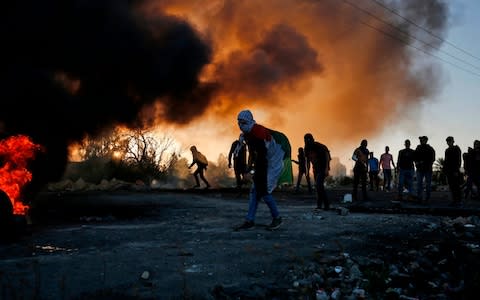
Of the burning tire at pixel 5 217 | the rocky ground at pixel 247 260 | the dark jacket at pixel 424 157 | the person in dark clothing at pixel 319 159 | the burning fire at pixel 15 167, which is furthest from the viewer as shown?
the dark jacket at pixel 424 157

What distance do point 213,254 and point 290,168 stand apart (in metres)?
15.9

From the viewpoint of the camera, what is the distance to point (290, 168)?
2094 cm

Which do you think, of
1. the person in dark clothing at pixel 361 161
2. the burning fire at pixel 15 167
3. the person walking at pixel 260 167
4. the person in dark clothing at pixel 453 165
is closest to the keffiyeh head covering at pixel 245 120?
the person walking at pixel 260 167

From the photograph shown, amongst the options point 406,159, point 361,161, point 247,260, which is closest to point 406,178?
point 406,159

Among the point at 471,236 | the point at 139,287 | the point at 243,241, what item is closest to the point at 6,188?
the point at 243,241

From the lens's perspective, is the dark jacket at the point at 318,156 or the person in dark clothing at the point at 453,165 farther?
the person in dark clothing at the point at 453,165

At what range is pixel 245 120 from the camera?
282 inches

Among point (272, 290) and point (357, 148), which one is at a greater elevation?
point (357, 148)

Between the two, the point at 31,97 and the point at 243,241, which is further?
the point at 31,97

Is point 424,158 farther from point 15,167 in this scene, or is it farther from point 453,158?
point 15,167

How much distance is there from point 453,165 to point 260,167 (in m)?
6.33

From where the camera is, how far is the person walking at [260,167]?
7223mm

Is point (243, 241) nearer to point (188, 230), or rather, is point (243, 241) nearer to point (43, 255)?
point (188, 230)

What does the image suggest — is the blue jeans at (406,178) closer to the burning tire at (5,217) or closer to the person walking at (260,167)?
the person walking at (260,167)
